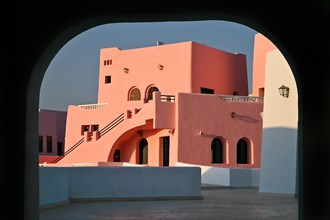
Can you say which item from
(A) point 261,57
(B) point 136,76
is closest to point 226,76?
(A) point 261,57

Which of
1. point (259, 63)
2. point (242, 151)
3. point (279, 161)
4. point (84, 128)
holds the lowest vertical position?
point (242, 151)

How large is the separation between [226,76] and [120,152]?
348 inches

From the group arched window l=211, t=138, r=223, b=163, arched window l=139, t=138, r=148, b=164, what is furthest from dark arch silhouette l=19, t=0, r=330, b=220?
arched window l=139, t=138, r=148, b=164

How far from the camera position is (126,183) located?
42.2ft

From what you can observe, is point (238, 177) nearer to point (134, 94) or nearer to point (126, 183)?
point (126, 183)

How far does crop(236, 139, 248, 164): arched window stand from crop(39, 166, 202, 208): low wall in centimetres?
1618

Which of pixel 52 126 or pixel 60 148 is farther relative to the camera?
pixel 60 148

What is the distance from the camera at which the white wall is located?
13.8 m

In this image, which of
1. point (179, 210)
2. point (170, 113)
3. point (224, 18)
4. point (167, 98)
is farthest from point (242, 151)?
point (224, 18)

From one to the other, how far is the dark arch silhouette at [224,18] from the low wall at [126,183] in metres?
6.21

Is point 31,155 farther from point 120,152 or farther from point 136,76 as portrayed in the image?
point 136,76

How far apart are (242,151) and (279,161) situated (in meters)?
15.2

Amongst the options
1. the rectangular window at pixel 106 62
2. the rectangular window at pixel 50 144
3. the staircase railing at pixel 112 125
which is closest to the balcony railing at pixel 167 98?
the staircase railing at pixel 112 125

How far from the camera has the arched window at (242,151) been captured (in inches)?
1151
